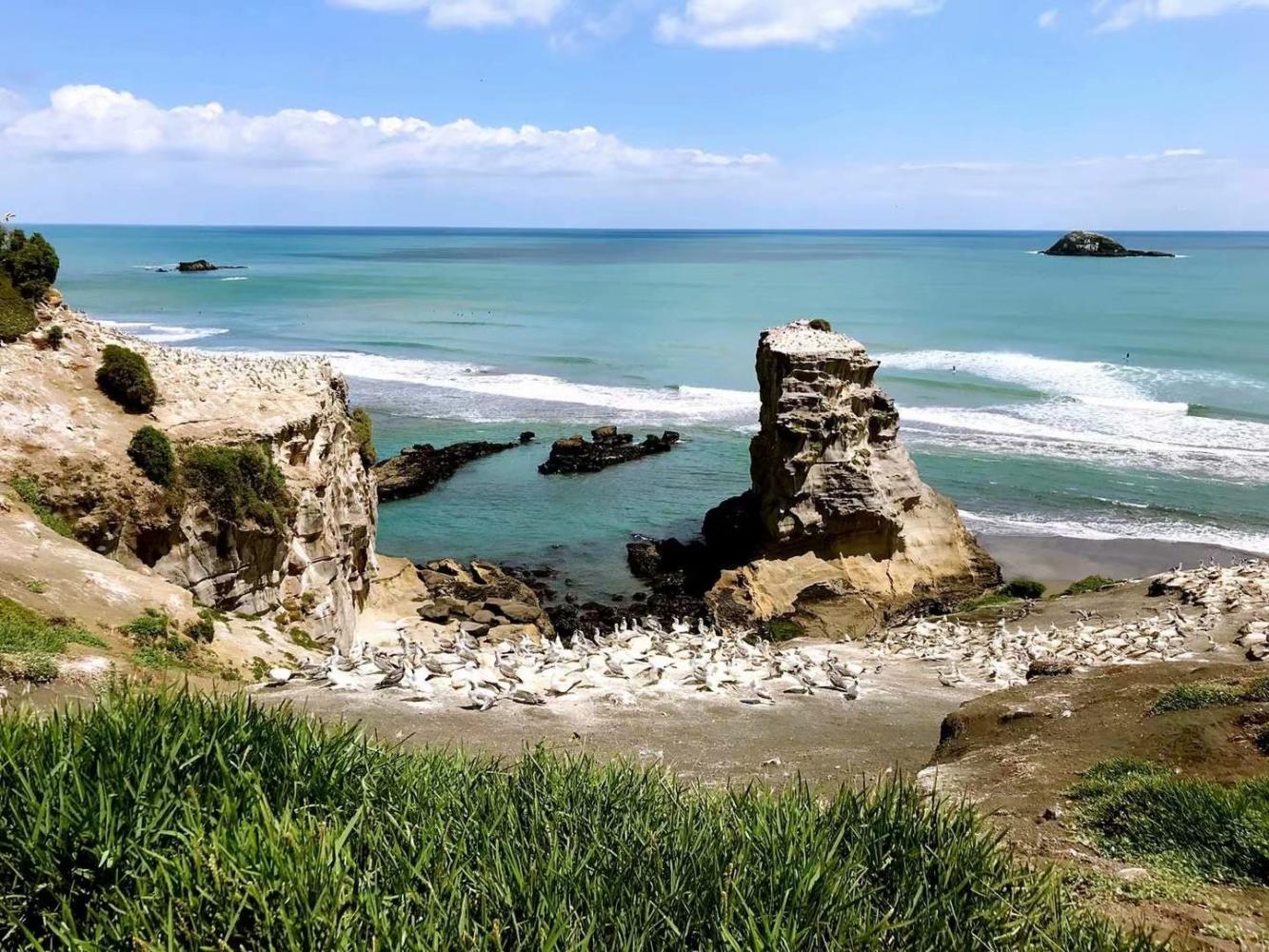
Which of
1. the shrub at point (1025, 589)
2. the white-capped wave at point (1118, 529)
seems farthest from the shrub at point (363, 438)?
the white-capped wave at point (1118, 529)

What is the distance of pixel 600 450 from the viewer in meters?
46.5

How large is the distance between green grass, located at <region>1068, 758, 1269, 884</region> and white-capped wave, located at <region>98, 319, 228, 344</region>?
7424 centimetres

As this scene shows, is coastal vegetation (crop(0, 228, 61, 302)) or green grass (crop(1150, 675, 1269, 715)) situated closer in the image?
green grass (crop(1150, 675, 1269, 715))

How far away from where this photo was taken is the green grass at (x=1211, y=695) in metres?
10.3

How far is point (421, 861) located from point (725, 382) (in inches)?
2386

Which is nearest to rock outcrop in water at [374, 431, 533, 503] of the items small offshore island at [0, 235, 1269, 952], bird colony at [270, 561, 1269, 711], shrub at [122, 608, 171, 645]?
small offshore island at [0, 235, 1269, 952]

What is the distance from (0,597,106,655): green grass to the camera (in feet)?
35.8

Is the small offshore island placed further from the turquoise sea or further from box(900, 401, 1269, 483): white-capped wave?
box(900, 401, 1269, 483): white-capped wave

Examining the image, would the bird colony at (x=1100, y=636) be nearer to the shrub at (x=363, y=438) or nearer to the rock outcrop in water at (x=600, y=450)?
the shrub at (x=363, y=438)

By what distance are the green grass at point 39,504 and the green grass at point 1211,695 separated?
16435 millimetres

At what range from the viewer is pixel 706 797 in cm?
666

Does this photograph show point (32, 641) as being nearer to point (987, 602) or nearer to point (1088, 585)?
point (987, 602)

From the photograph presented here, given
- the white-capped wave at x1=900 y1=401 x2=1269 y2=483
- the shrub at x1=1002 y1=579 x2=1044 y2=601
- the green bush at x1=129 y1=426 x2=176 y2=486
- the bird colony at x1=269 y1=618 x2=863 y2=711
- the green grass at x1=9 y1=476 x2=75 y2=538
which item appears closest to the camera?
the bird colony at x1=269 y1=618 x2=863 y2=711

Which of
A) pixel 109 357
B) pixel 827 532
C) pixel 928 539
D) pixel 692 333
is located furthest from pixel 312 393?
pixel 692 333
